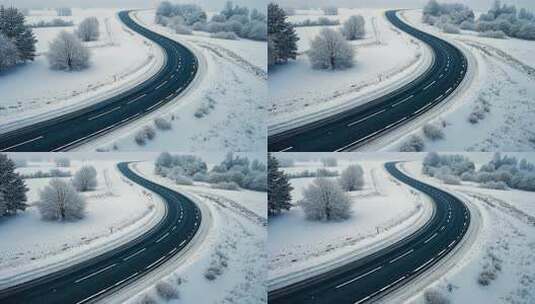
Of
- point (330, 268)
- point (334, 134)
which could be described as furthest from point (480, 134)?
point (330, 268)

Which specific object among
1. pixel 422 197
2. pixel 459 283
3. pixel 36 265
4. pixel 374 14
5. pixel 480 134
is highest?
pixel 374 14

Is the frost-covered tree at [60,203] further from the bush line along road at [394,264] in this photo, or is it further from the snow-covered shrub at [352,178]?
the snow-covered shrub at [352,178]

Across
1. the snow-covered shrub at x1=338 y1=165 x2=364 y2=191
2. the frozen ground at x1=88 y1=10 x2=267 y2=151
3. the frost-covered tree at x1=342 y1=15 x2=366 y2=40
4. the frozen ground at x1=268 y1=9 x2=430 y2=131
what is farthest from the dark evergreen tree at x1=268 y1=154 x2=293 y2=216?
the frost-covered tree at x1=342 y1=15 x2=366 y2=40

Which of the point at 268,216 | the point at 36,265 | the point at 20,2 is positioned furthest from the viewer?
the point at 268,216

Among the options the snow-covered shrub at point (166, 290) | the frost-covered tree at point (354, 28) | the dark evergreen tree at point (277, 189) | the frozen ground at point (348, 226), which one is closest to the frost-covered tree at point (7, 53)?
the snow-covered shrub at point (166, 290)

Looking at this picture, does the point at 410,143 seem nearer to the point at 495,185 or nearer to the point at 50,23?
the point at 495,185

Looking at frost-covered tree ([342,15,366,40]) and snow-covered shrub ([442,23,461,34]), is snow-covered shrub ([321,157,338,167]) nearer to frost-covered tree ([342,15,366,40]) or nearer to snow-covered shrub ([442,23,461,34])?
frost-covered tree ([342,15,366,40])

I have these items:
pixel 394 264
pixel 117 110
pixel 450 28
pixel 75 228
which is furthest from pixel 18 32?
pixel 450 28

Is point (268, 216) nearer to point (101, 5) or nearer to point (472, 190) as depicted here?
point (472, 190)
